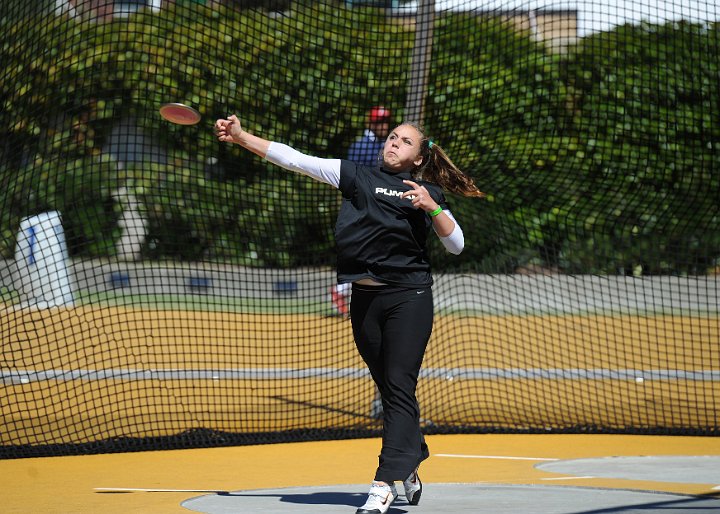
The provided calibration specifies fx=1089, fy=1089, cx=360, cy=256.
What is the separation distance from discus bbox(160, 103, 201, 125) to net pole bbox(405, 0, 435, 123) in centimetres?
371

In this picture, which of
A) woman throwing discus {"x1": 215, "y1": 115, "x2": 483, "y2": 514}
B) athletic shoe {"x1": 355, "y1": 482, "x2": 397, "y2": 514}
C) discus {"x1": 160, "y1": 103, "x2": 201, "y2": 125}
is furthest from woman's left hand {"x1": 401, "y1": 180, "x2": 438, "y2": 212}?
athletic shoe {"x1": 355, "y1": 482, "x2": 397, "y2": 514}

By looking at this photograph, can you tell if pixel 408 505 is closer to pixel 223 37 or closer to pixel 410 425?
pixel 410 425

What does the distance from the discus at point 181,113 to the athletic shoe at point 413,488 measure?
6.22ft

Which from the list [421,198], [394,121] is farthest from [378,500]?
[394,121]

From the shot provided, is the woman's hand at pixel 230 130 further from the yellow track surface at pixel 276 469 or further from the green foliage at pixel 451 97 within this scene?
the green foliage at pixel 451 97

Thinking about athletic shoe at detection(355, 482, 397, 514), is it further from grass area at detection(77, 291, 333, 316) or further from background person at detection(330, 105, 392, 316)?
grass area at detection(77, 291, 333, 316)

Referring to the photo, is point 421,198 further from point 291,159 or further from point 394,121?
point 394,121

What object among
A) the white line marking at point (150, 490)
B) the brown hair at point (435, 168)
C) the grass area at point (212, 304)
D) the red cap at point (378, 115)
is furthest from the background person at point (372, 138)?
the brown hair at point (435, 168)

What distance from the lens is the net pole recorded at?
844 centimetres

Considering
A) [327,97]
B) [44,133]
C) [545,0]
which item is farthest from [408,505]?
[545,0]

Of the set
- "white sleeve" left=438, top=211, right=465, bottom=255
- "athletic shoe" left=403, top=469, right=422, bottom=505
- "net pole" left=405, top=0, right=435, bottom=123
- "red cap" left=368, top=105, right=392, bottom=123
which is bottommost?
"athletic shoe" left=403, top=469, right=422, bottom=505

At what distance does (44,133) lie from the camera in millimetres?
8586

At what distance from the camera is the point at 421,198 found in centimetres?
467

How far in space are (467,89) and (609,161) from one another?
4.37ft
